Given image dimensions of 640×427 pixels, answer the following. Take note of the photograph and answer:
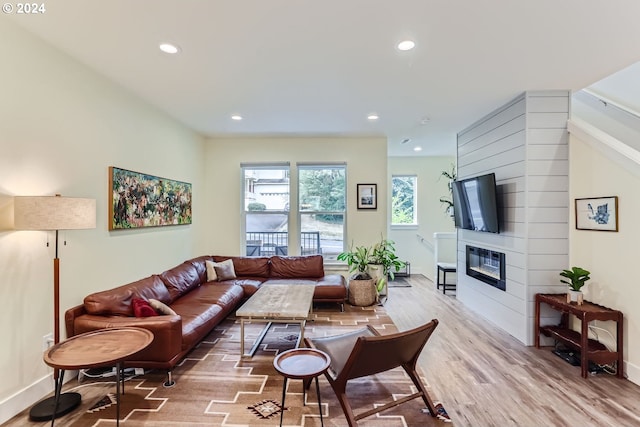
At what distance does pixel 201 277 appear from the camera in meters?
4.43

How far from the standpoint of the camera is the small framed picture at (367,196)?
528 centimetres

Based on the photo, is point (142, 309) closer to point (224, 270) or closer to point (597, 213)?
point (224, 270)

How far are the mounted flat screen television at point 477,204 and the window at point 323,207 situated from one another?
6.36 feet

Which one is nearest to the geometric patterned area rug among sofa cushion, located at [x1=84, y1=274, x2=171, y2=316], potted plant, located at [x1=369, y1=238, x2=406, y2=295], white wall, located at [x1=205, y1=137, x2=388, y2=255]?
sofa cushion, located at [x1=84, y1=274, x2=171, y2=316]

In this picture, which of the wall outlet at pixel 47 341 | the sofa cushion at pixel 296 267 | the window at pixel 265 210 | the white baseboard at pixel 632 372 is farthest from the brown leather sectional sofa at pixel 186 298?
the white baseboard at pixel 632 372

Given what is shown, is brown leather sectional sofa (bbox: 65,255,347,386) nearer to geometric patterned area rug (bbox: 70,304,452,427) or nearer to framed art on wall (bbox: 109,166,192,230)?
geometric patterned area rug (bbox: 70,304,452,427)

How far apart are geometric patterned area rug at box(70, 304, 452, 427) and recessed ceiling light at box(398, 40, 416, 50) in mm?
2840

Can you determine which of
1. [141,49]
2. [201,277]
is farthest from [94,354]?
[201,277]

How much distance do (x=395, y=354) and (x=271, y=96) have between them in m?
2.92

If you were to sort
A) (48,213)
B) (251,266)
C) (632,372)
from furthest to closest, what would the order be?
(251,266)
(632,372)
(48,213)

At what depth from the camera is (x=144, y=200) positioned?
3.54m

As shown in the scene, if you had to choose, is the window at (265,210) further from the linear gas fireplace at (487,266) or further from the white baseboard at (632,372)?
the white baseboard at (632,372)

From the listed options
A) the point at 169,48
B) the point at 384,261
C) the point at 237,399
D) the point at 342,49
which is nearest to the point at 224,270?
the point at 237,399

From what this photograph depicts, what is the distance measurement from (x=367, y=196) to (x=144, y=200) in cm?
349
